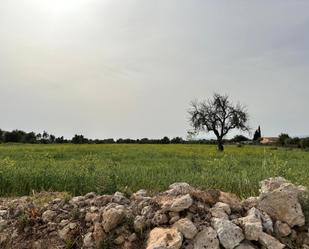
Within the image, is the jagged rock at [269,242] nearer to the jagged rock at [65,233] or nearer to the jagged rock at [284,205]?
the jagged rock at [284,205]

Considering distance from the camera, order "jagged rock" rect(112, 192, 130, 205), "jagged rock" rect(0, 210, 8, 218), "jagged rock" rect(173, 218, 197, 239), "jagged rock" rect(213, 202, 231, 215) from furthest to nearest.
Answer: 1. "jagged rock" rect(0, 210, 8, 218)
2. "jagged rock" rect(112, 192, 130, 205)
3. "jagged rock" rect(213, 202, 231, 215)
4. "jagged rock" rect(173, 218, 197, 239)

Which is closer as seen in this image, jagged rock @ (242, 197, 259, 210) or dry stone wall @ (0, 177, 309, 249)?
dry stone wall @ (0, 177, 309, 249)

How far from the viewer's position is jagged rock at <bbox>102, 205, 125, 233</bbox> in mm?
5680

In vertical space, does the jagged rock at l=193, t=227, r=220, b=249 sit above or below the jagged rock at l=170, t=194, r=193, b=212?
below


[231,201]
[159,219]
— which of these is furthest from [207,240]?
[231,201]

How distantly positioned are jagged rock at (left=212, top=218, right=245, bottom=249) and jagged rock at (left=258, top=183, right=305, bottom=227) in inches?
29.0

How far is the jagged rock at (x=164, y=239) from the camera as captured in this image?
5148 mm

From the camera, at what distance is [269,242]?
5277mm

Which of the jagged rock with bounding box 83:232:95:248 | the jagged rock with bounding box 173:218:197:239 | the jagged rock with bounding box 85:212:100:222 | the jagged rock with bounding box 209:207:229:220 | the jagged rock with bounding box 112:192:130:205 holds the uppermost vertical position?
the jagged rock with bounding box 112:192:130:205

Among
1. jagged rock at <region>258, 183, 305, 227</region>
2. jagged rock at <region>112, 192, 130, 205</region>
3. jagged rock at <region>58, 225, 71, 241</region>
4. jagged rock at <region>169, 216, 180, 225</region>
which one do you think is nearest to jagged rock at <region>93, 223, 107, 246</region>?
jagged rock at <region>58, 225, 71, 241</region>

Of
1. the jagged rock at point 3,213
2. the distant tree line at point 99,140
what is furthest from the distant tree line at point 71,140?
the jagged rock at point 3,213

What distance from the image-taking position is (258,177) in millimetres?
10172

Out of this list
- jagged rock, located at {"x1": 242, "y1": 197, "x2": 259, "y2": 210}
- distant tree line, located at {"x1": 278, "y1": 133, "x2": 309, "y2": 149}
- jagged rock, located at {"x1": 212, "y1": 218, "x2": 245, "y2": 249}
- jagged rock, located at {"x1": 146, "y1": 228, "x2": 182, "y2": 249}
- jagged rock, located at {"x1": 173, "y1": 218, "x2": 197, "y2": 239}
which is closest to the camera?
jagged rock, located at {"x1": 146, "y1": 228, "x2": 182, "y2": 249}

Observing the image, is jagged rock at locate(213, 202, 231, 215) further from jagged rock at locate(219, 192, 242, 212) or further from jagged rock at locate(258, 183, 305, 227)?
jagged rock at locate(258, 183, 305, 227)
